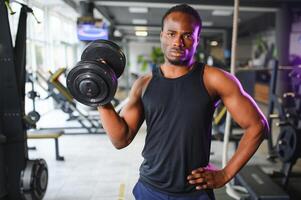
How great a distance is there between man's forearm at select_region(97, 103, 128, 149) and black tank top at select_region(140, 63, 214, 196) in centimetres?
11

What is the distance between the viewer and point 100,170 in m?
3.25

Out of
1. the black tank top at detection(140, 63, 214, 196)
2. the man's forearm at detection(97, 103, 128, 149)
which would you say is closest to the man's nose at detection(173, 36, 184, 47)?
the black tank top at detection(140, 63, 214, 196)

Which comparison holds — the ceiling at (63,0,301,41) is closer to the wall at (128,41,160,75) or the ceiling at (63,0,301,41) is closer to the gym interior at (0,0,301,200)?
the gym interior at (0,0,301,200)

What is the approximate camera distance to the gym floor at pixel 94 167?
2.65 m

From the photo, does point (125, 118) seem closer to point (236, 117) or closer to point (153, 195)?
point (153, 195)

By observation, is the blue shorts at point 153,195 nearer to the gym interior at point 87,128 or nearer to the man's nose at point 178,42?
the gym interior at point 87,128

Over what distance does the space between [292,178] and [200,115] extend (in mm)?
2622

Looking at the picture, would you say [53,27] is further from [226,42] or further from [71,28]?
[226,42]

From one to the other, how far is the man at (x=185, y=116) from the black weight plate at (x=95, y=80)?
61 millimetres

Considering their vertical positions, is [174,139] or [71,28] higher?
[71,28]

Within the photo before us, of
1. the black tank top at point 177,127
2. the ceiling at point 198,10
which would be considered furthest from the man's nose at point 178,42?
the ceiling at point 198,10

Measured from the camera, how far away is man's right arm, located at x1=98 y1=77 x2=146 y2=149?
1.04 m

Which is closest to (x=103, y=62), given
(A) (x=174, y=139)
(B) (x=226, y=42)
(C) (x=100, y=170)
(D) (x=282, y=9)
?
(A) (x=174, y=139)

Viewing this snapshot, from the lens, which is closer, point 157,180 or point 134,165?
point 157,180
